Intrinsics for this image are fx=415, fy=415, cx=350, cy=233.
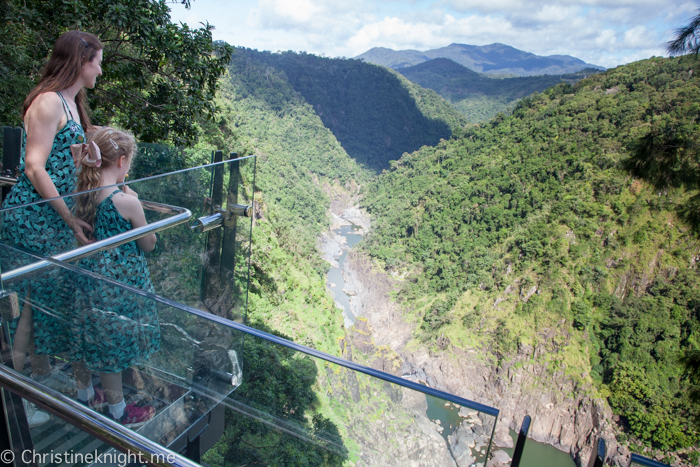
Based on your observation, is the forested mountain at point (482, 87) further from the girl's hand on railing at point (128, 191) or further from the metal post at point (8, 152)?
the girl's hand on railing at point (128, 191)

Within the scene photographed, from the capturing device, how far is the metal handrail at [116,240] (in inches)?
35.7

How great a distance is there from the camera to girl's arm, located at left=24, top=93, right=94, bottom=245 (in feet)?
4.34

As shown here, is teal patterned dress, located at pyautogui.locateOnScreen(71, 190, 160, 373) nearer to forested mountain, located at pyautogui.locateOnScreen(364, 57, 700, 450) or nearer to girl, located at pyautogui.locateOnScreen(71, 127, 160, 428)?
girl, located at pyautogui.locateOnScreen(71, 127, 160, 428)

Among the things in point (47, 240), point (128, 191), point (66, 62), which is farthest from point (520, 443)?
point (66, 62)

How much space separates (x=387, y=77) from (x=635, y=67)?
46.5 metres

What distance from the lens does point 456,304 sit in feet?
90.2

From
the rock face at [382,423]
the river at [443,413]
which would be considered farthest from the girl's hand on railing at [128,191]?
the river at [443,413]

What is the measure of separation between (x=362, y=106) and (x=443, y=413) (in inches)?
2963

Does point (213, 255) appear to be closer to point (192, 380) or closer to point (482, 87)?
point (192, 380)

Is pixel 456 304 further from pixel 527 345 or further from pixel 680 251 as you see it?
pixel 680 251

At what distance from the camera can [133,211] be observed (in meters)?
1.28

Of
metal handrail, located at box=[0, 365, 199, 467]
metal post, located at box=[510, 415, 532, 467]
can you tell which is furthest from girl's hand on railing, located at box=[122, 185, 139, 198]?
metal post, located at box=[510, 415, 532, 467]

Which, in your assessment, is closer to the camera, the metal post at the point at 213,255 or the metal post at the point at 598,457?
the metal post at the point at 598,457

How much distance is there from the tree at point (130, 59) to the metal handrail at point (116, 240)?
10.2ft
